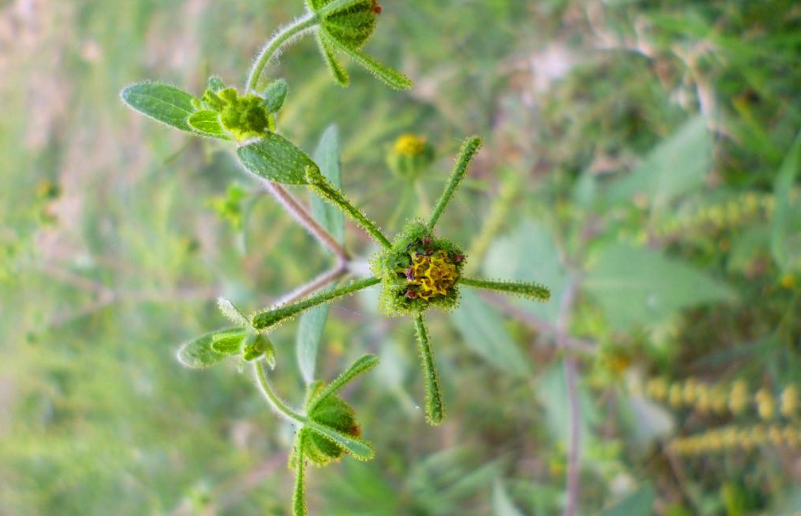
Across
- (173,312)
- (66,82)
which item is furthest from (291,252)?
(66,82)

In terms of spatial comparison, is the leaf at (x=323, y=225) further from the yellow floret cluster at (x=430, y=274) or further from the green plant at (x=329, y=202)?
the yellow floret cluster at (x=430, y=274)

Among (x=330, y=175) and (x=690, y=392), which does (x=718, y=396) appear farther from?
(x=330, y=175)

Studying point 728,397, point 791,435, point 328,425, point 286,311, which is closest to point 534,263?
point 728,397

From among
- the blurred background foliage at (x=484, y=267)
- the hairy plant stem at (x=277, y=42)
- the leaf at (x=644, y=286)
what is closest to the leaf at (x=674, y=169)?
the blurred background foliage at (x=484, y=267)

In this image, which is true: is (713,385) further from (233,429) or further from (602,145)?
(233,429)

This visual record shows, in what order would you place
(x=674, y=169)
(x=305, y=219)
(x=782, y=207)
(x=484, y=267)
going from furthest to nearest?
(x=484, y=267) < (x=674, y=169) < (x=782, y=207) < (x=305, y=219)

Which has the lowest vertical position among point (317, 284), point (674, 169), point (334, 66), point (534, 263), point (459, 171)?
point (459, 171)

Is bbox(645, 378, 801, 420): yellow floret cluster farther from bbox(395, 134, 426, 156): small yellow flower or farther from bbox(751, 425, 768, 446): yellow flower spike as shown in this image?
bbox(395, 134, 426, 156): small yellow flower

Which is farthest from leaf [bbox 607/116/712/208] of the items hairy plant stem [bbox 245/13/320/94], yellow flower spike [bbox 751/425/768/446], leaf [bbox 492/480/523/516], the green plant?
hairy plant stem [bbox 245/13/320/94]
